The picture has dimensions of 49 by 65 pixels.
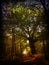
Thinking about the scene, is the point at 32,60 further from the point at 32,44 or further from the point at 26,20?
the point at 26,20

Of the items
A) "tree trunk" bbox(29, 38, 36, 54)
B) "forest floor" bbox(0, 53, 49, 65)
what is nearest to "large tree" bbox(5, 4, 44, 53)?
"tree trunk" bbox(29, 38, 36, 54)

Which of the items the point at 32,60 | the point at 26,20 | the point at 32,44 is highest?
the point at 26,20

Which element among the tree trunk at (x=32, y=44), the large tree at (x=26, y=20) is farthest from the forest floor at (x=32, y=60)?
the large tree at (x=26, y=20)

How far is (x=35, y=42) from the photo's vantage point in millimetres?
5555

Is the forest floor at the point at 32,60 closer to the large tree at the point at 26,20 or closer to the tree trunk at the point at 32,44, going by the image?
the tree trunk at the point at 32,44

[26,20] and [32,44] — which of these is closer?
[32,44]

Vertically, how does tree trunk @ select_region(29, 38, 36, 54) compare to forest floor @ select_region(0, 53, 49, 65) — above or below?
above

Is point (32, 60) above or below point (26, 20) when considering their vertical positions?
below

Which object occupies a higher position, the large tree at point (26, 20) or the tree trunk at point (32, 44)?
the large tree at point (26, 20)

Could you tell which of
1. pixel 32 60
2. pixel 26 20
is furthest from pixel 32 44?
pixel 26 20

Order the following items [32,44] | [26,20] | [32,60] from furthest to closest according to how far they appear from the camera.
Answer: [26,20] → [32,44] → [32,60]

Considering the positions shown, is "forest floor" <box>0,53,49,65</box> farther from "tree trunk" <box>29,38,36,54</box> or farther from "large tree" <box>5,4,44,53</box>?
"large tree" <box>5,4,44,53</box>

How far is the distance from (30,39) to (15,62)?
1179 millimetres

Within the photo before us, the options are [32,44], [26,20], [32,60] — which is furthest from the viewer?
[26,20]
